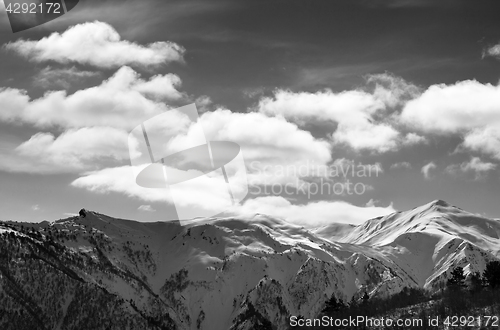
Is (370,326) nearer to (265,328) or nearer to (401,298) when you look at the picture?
(401,298)

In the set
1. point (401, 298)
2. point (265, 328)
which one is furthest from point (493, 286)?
point (265, 328)

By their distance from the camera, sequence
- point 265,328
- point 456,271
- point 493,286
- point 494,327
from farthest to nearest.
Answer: point 265,328
point 456,271
point 493,286
point 494,327

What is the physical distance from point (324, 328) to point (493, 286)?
91.4ft

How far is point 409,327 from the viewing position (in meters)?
73.6

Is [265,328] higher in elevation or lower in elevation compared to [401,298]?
lower

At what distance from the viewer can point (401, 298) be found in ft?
336

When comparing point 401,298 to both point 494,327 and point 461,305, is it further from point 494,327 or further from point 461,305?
point 494,327

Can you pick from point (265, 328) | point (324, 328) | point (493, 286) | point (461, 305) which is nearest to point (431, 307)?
point (461, 305)

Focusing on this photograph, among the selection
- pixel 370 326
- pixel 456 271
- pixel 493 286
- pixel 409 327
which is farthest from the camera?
pixel 456 271

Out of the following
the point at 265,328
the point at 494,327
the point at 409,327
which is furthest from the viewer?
the point at 265,328

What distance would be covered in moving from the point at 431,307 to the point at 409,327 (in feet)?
29.4

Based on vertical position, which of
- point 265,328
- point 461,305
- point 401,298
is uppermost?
point 461,305

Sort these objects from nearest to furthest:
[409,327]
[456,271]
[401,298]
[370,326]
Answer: [409,327] → [370,326] → [401,298] → [456,271]

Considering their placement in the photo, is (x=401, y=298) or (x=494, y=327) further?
(x=401, y=298)
